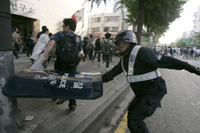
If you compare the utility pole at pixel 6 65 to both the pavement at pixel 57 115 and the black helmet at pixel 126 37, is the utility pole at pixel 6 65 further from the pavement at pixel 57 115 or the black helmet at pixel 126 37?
the black helmet at pixel 126 37

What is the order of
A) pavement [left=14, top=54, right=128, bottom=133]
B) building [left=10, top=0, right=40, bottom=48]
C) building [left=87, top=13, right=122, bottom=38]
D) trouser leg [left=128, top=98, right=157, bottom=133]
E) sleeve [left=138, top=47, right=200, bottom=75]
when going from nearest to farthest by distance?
sleeve [left=138, top=47, right=200, bottom=75] < trouser leg [left=128, top=98, right=157, bottom=133] < pavement [left=14, top=54, right=128, bottom=133] < building [left=10, top=0, right=40, bottom=48] < building [left=87, top=13, right=122, bottom=38]

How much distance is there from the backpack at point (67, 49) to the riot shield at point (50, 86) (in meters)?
0.84

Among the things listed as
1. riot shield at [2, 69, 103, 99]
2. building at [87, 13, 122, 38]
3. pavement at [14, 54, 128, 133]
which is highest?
building at [87, 13, 122, 38]

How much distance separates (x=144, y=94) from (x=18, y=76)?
161 cm

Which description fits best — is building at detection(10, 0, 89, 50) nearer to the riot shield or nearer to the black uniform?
the riot shield

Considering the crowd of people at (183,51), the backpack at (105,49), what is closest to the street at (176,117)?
the backpack at (105,49)

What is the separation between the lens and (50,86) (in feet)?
4.85

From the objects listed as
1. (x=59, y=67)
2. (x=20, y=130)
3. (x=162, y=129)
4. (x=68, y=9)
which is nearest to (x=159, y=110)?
(x=162, y=129)

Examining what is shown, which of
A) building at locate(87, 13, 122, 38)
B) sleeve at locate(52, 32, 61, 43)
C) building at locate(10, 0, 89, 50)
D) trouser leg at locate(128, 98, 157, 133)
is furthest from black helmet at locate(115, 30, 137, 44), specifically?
building at locate(87, 13, 122, 38)

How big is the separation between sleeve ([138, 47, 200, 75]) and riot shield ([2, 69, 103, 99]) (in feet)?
2.23

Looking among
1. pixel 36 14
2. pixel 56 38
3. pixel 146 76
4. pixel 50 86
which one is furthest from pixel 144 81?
pixel 36 14

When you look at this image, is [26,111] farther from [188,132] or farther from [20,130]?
[188,132]

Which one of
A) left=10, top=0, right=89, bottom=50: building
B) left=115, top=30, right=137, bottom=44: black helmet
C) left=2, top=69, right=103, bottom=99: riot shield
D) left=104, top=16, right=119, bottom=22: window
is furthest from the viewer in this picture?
left=104, top=16, right=119, bottom=22: window

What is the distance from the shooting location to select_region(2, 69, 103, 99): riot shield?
55.6 inches
